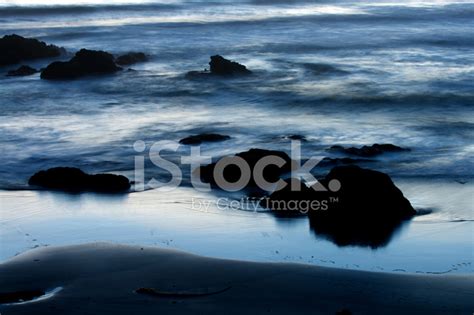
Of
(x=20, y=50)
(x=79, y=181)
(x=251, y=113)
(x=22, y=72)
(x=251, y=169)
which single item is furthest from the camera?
Result: (x=20, y=50)

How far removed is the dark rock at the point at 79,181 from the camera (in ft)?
38.6

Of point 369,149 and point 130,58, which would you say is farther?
point 130,58

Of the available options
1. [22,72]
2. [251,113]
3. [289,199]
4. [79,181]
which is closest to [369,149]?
[289,199]

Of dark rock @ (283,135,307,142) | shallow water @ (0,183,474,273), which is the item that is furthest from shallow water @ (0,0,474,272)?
dark rock @ (283,135,307,142)

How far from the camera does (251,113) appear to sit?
18.9 meters

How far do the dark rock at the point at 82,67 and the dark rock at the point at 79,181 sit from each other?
12.3 metres

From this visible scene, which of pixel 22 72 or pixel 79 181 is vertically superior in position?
pixel 79 181

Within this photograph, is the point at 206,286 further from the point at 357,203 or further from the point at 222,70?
the point at 222,70

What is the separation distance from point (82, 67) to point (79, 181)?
13.1 m

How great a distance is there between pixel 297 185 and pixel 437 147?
5.06 m

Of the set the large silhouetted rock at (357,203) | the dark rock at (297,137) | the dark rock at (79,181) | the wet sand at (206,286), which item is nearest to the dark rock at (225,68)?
the dark rock at (297,137)

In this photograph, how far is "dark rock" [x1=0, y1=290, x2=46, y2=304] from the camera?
7.79 meters

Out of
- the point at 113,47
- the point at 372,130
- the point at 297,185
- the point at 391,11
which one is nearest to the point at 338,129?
the point at 372,130

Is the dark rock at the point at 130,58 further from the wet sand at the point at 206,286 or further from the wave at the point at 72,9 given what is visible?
the wet sand at the point at 206,286
